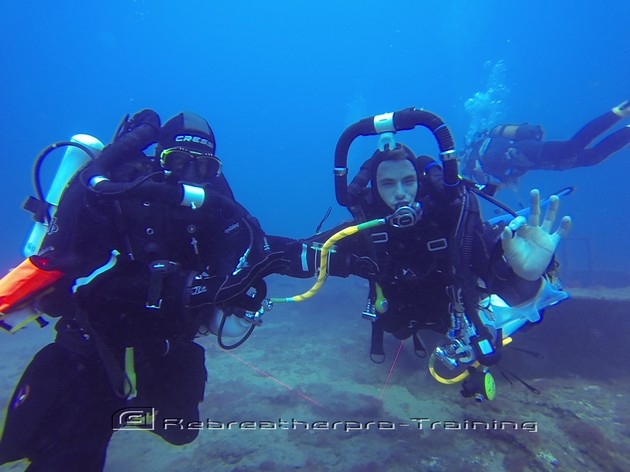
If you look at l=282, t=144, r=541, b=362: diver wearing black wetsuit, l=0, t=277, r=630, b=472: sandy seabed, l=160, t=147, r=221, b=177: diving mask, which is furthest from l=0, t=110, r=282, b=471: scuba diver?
l=0, t=277, r=630, b=472: sandy seabed

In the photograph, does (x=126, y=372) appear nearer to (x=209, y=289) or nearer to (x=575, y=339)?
(x=209, y=289)

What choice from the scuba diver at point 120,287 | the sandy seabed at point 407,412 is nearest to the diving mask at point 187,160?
the scuba diver at point 120,287

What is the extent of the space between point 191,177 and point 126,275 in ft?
3.43

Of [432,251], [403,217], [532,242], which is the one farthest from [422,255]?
[532,242]

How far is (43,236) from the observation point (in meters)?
2.76

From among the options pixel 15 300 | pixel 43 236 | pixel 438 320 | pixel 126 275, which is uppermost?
pixel 43 236

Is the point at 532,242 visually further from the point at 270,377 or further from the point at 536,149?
the point at 536,149

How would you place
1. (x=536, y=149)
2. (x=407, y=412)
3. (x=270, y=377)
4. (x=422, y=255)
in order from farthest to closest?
(x=536, y=149), (x=270, y=377), (x=407, y=412), (x=422, y=255)

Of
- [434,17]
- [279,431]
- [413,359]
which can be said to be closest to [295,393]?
[279,431]

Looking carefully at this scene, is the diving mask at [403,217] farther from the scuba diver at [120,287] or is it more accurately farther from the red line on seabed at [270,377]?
the red line on seabed at [270,377]

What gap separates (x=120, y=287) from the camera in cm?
272

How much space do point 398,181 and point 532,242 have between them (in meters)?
1.36

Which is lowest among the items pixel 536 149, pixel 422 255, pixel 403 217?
pixel 422 255

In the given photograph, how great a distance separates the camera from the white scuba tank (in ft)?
9.00
